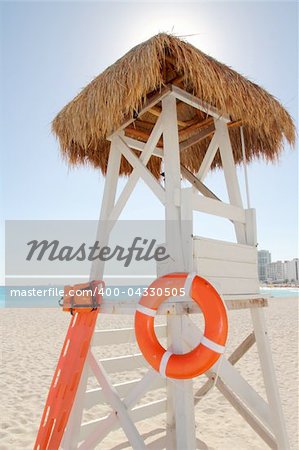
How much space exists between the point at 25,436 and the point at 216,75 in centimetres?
368

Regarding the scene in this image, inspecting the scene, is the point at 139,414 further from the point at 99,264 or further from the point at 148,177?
the point at 148,177

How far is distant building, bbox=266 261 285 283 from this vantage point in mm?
93375

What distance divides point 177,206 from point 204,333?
0.86 m

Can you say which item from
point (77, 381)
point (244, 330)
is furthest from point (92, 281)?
point (244, 330)

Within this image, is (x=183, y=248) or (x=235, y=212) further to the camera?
(x=235, y=212)

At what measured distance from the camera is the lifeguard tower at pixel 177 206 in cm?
243

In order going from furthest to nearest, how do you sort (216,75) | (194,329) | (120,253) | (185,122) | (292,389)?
(292,389)
(185,122)
(120,253)
(216,75)
(194,329)

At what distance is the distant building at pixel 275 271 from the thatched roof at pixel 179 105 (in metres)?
95.9

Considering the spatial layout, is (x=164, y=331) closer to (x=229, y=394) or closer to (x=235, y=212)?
(x=229, y=394)

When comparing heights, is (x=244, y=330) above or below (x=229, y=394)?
below

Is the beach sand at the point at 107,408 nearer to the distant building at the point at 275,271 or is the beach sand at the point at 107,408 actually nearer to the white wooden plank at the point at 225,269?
the white wooden plank at the point at 225,269

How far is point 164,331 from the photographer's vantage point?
3.67 m

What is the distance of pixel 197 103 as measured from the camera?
9.58 ft

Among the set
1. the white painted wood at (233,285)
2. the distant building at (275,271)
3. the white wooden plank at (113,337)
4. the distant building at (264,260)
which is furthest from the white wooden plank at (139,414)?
the distant building at (275,271)
